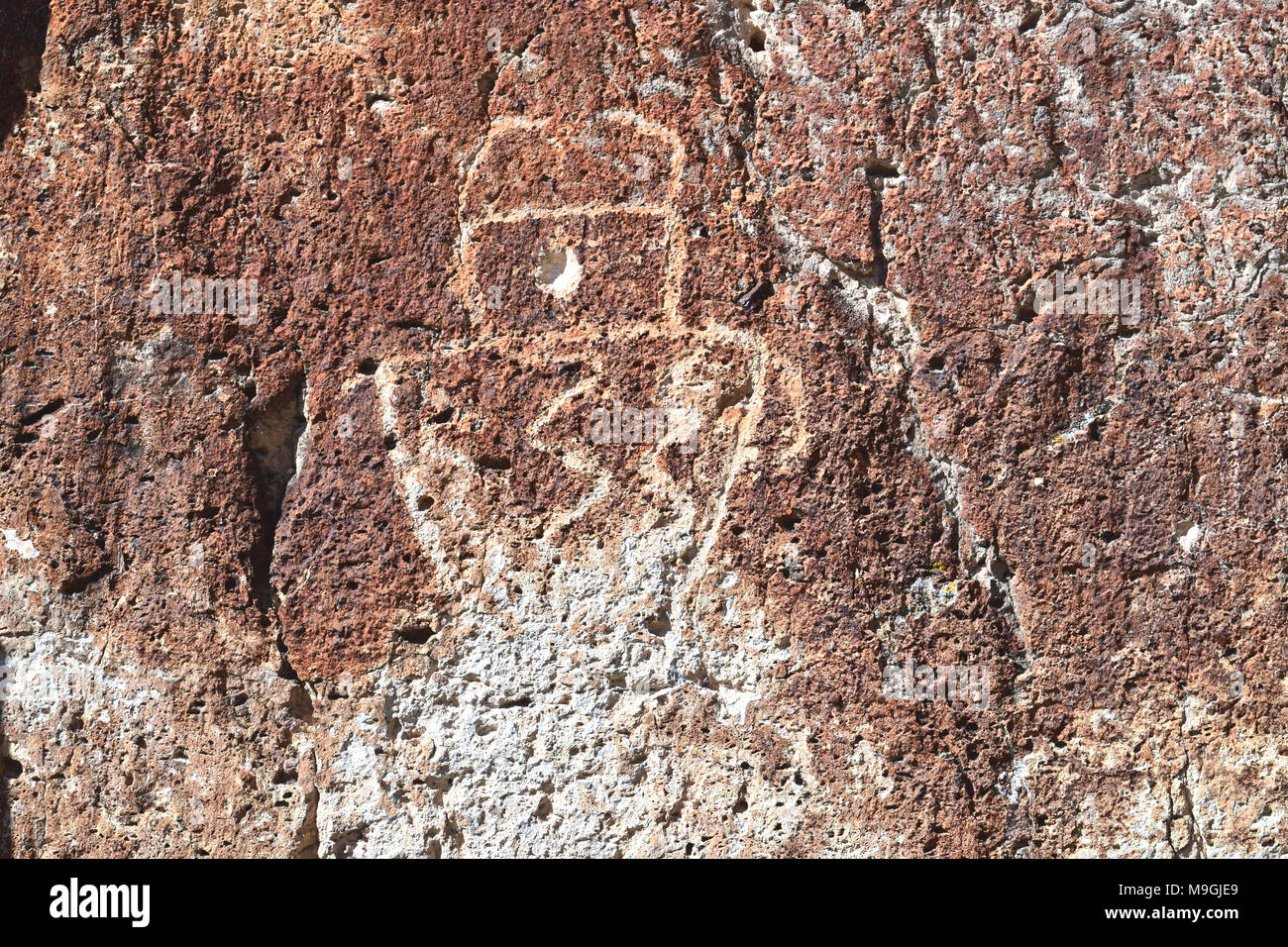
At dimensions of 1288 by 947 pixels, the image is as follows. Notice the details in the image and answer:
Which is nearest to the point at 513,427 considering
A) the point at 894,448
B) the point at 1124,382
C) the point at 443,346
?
the point at 443,346

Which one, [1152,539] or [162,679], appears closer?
[1152,539]

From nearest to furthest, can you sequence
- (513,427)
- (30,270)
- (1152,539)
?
(1152,539) < (513,427) < (30,270)

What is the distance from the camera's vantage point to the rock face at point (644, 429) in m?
1.67

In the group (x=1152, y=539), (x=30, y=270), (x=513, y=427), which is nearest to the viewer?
(x=1152, y=539)

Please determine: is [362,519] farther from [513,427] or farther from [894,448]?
[894,448]

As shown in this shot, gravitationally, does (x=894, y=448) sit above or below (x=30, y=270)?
below

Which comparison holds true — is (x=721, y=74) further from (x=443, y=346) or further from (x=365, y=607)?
(x=365, y=607)

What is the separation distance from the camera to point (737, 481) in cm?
173

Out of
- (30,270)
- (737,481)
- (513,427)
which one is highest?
(30,270)

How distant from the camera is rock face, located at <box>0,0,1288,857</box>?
1.67m

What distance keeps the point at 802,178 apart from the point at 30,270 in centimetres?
155

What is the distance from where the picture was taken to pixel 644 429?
5.77 feet

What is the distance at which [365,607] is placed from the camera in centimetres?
179

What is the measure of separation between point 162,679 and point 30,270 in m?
0.87
